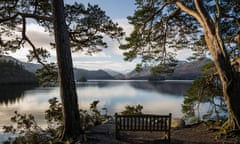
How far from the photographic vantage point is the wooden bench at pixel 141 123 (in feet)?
20.1

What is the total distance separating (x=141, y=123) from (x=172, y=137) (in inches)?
42.2

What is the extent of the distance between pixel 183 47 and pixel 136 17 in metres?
2.50

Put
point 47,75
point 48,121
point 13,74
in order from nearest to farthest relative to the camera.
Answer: point 47,75
point 48,121
point 13,74

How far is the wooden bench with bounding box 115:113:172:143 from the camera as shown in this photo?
6125mm

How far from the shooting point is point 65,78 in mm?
5961

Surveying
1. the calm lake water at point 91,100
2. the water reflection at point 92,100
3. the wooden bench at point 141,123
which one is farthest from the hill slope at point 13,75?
the wooden bench at point 141,123

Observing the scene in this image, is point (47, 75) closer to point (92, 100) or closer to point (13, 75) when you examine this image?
point (92, 100)

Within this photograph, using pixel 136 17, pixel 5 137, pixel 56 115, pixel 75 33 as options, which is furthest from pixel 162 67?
pixel 5 137

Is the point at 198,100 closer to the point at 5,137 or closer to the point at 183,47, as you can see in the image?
the point at 183,47

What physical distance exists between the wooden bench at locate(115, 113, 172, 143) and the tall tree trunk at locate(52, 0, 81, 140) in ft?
3.66

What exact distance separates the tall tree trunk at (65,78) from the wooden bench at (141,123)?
1.11 m

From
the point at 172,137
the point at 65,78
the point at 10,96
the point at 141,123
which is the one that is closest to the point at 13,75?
the point at 10,96

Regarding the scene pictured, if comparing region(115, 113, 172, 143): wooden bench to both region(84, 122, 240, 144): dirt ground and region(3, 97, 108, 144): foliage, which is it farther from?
region(3, 97, 108, 144): foliage

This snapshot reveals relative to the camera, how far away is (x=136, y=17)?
31.9ft
